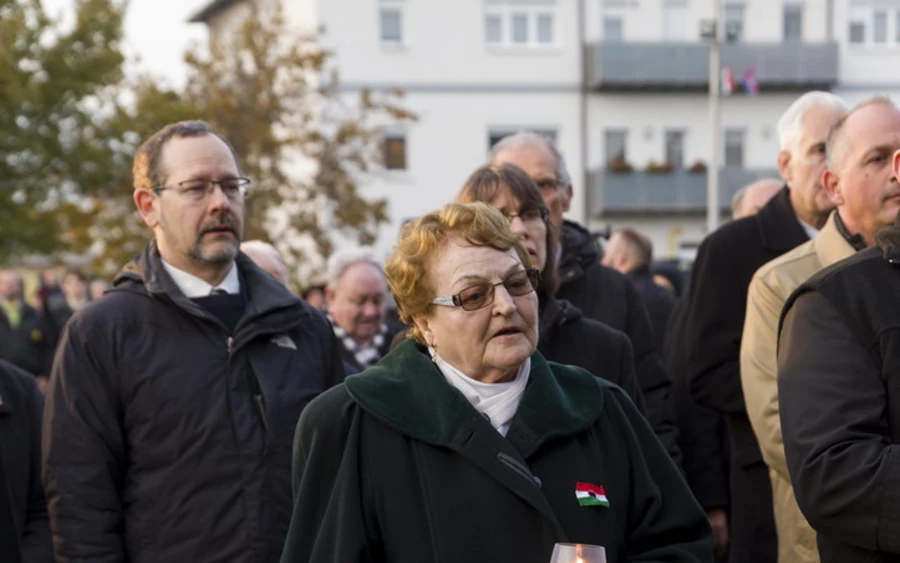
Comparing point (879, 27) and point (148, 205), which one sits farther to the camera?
point (879, 27)

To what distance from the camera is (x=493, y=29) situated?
42.4 meters

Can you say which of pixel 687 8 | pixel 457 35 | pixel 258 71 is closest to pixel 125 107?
pixel 258 71

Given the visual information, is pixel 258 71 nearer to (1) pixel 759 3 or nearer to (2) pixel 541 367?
(1) pixel 759 3

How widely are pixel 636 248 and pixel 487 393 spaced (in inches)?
279

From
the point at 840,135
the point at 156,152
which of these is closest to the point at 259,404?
the point at 156,152

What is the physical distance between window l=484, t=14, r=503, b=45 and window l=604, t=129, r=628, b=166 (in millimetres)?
3956

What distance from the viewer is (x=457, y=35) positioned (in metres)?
41.7

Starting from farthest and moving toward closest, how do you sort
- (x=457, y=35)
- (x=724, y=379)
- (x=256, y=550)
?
(x=457, y=35) < (x=724, y=379) < (x=256, y=550)

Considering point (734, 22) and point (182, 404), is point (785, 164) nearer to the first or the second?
point (182, 404)

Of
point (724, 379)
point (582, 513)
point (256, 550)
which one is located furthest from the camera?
point (724, 379)

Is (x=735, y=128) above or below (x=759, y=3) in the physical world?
below

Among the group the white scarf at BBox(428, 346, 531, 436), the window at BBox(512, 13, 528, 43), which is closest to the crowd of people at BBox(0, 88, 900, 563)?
the white scarf at BBox(428, 346, 531, 436)

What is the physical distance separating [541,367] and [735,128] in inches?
1570

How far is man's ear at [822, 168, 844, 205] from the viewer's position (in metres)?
5.17
